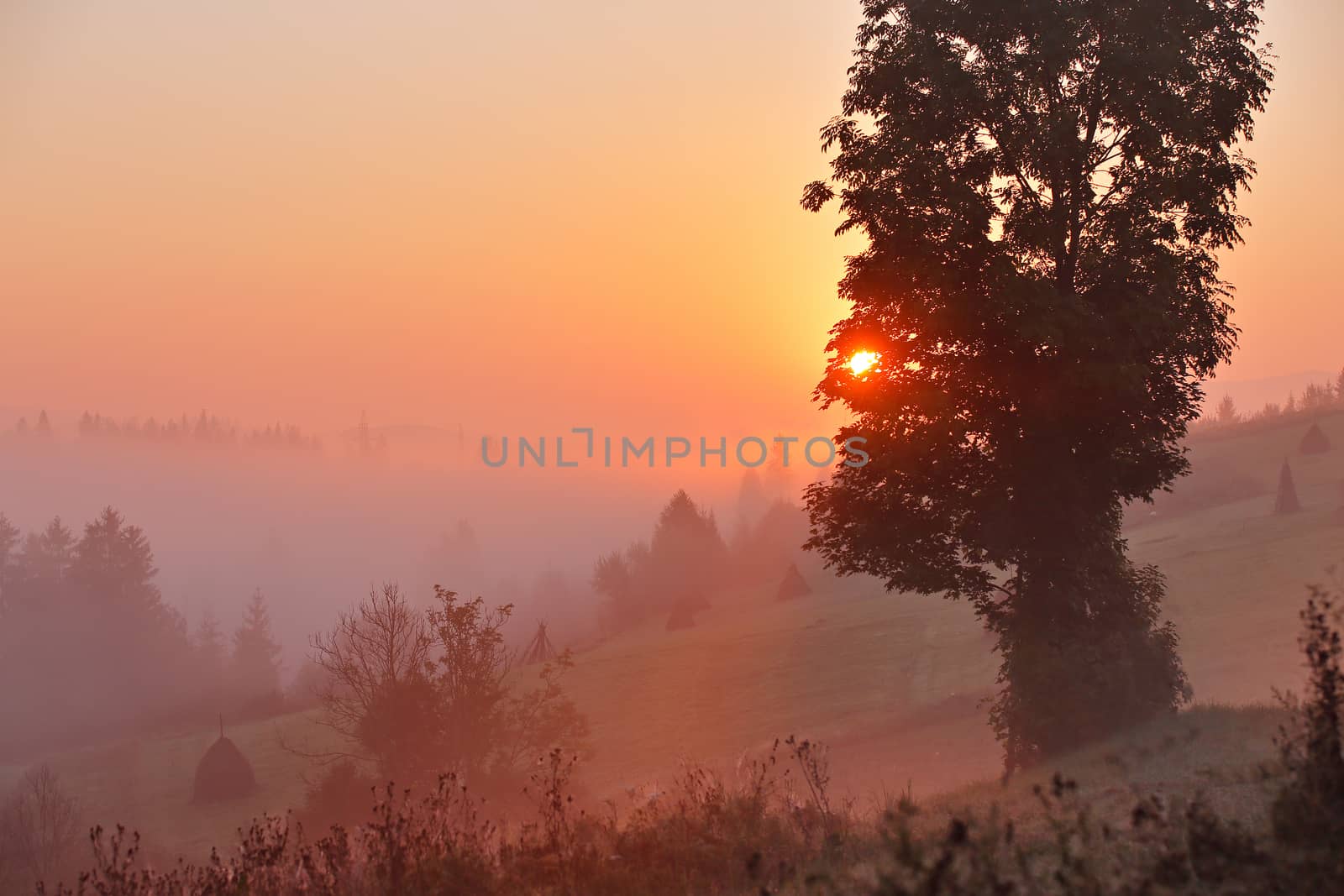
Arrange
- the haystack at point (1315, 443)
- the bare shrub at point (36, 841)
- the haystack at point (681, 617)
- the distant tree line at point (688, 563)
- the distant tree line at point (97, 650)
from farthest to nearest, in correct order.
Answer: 1. the distant tree line at point (688, 563)
2. the distant tree line at point (97, 650)
3. the haystack at point (1315, 443)
4. the haystack at point (681, 617)
5. the bare shrub at point (36, 841)

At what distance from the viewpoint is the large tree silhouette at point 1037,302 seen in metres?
15.2

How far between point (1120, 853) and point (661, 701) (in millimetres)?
39401

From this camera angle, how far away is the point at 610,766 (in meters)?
34.9

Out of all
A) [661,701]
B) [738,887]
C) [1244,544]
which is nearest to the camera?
[738,887]

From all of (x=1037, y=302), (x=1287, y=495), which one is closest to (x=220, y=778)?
(x=1037, y=302)

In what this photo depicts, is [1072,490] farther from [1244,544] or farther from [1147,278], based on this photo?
[1244,544]

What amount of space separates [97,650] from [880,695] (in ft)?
237

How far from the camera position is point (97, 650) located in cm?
8044

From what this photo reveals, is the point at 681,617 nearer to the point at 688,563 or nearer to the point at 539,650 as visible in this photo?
the point at 539,650

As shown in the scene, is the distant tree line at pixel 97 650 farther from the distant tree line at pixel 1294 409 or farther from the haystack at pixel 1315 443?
the distant tree line at pixel 1294 409

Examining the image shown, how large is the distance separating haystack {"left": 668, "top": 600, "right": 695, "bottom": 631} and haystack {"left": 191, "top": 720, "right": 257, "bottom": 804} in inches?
1253

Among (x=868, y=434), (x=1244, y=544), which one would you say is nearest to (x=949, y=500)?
Answer: (x=868, y=434)

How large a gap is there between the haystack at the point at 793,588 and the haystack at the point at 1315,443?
125 ft

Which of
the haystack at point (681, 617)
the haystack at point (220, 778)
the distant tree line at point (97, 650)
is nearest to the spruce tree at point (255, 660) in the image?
the distant tree line at point (97, 650)
